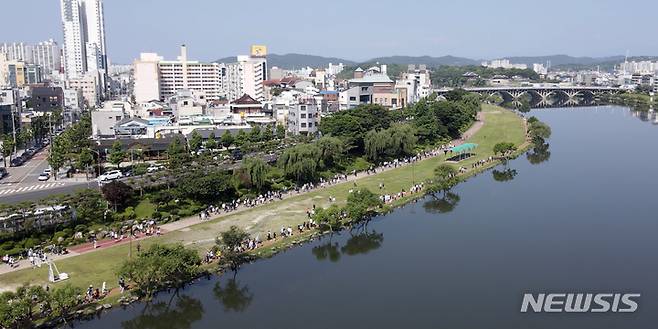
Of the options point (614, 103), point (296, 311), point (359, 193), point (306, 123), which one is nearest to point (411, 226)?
point (359, 193)

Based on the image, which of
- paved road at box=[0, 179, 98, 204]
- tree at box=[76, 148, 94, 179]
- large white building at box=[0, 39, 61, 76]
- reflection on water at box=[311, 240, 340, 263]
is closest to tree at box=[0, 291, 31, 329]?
reflection on water at box=[311, 240, 340, 263]

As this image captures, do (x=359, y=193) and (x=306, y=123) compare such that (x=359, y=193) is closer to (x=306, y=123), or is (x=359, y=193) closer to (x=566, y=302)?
(x=566, y=302)

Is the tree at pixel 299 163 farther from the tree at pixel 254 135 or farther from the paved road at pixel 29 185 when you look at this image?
the paved road at pixel 29 185

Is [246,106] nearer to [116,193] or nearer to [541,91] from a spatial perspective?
[116,193]

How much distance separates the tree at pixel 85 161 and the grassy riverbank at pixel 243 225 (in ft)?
34.9

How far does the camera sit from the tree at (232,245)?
19500 mm

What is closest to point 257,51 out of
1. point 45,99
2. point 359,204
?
point 45,99

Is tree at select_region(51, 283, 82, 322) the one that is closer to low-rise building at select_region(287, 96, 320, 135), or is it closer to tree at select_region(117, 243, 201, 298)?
tree at select_region(117, 243, 201, 298)

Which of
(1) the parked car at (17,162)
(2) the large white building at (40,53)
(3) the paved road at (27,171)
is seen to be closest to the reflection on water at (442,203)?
(3) the paved road at (27,171)

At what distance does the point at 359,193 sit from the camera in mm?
25312

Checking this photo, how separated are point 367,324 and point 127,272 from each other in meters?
7.16

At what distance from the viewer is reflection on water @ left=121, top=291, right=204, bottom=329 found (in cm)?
1603

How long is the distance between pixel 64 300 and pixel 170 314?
9.70ft

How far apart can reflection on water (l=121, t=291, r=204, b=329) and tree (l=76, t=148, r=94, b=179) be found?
1577cm
